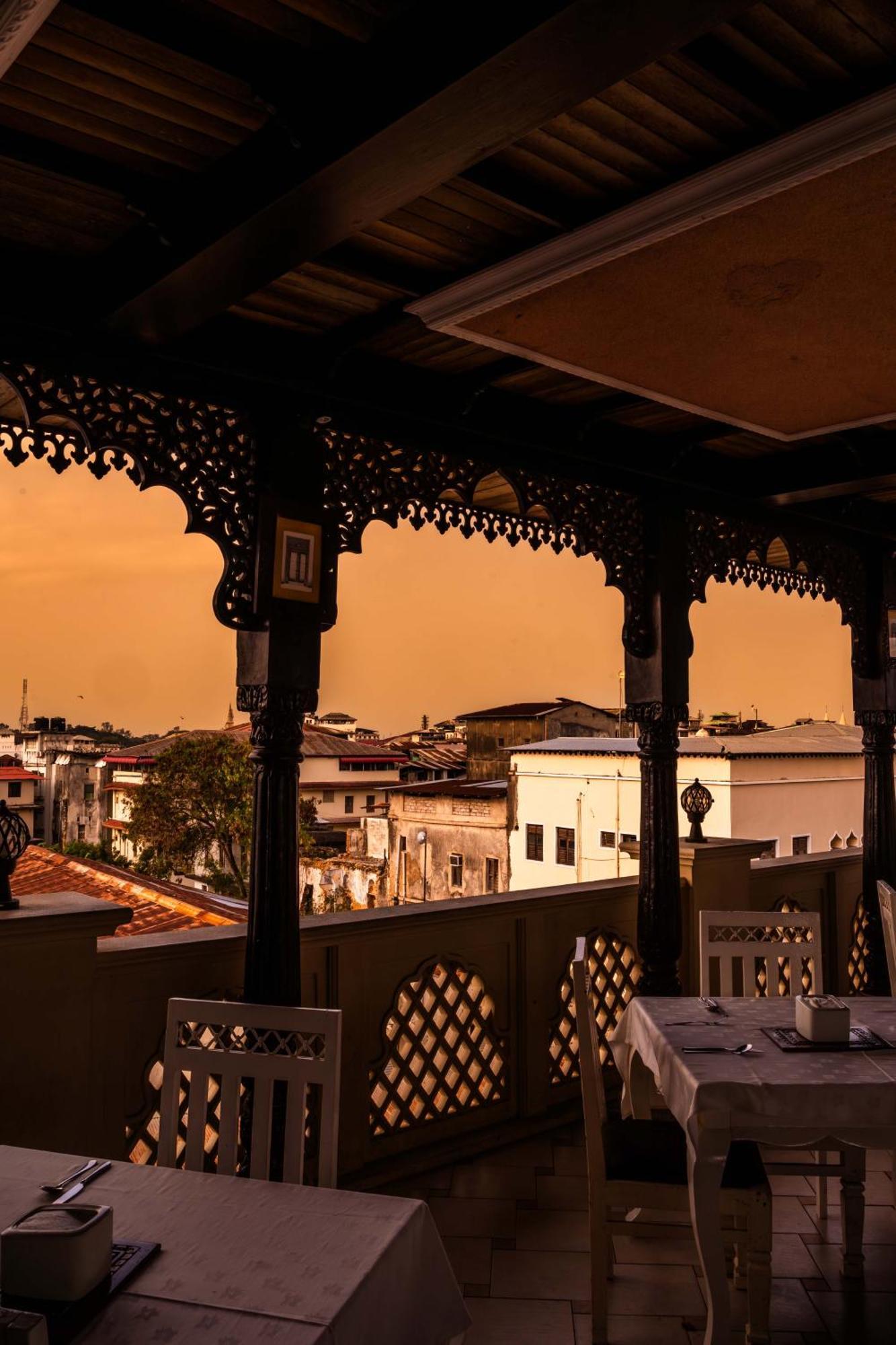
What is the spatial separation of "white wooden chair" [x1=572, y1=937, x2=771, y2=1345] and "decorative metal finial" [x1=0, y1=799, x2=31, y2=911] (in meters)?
1.51

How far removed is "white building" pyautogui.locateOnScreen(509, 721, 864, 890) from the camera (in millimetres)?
14961

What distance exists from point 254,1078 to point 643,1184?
1012mm

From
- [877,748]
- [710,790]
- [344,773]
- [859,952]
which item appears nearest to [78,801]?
[344,773]

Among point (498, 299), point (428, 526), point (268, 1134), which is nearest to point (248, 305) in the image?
point (498, 299)

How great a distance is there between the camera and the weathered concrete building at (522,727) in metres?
23.5

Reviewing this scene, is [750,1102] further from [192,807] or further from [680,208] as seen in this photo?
[192,807]

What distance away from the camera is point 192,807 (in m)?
Result: 19.5

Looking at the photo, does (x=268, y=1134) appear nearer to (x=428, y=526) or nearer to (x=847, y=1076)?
(x=847, y=1076)

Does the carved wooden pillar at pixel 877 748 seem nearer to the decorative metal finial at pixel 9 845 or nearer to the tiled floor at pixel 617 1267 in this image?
the tiled floor at pixel 617 1267

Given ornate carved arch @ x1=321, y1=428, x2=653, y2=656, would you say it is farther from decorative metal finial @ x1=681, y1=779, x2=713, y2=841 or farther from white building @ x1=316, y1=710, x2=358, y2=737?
white building @ x1=316, y1=710, x2=358, y2=737

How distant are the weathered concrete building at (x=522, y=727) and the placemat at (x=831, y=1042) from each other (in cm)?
2026

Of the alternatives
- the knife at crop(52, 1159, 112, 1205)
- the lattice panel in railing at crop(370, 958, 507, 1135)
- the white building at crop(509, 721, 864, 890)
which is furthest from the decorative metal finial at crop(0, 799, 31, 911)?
the white building at crop(509, 721, 864, 890)

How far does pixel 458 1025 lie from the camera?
11.7ft

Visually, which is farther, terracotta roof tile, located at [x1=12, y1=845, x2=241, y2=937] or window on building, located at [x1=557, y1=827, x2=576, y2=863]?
window on building, located at [x1=557, y1=827, x2=576, y2=863]
